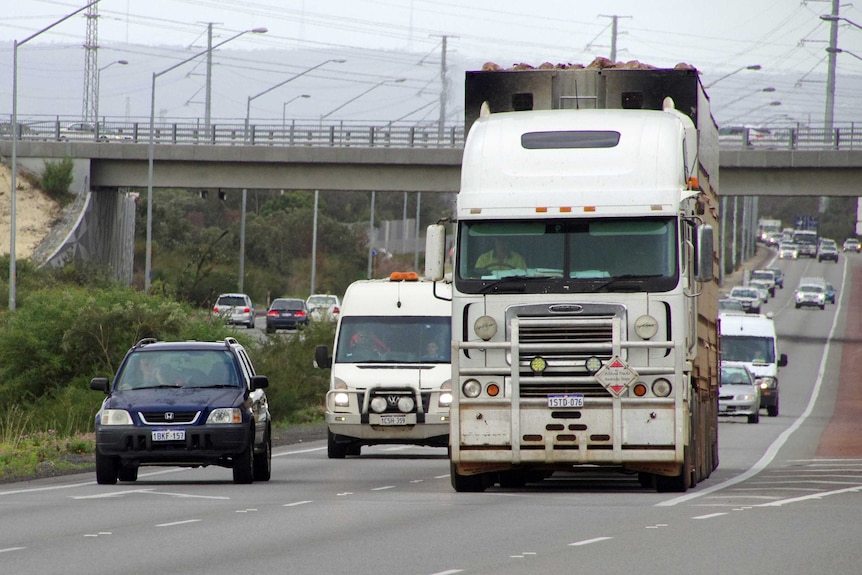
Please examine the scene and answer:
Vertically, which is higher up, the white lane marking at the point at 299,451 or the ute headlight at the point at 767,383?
the ute headlight at the point at 767,383

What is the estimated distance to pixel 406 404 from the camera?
23234 mm

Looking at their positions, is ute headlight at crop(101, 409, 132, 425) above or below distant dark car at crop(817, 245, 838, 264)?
below

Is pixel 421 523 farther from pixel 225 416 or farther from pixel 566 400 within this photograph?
pixel 225 416

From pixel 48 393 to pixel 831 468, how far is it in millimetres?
15198

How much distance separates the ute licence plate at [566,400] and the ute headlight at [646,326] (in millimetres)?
869

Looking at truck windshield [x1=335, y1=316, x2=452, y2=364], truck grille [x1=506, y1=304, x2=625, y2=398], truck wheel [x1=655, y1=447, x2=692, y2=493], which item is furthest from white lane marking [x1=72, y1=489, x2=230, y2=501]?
truck windshield [x1=335, y1=316, x2=452, y2=364]

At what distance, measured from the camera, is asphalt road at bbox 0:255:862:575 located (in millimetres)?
11258

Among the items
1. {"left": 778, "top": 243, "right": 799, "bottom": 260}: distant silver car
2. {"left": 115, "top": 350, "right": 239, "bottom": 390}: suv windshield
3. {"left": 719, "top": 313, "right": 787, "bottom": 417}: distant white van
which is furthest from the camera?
{"left": 778, "top": 243, "right": 799, "bottom": 260}: distant silver car

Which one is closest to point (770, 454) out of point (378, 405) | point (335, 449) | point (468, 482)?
point (378, 405)

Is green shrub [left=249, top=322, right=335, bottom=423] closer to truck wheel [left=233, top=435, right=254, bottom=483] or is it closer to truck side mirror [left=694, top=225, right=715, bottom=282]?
truck wheel [left=233, top=435, right=254, bottom=483]

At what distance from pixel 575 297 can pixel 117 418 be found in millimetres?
5547

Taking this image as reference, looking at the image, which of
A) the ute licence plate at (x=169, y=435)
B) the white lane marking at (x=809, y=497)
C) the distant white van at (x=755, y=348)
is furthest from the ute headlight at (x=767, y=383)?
the ute licence plate at (x=169, y=435)

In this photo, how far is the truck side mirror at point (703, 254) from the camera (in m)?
16.2

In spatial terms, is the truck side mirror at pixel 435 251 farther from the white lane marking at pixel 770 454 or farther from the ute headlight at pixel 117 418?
the ute headlight at pixel 117 418
